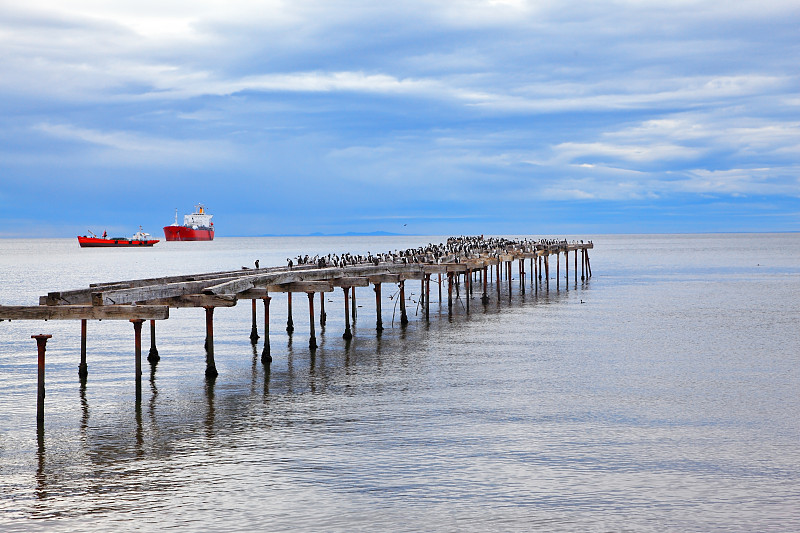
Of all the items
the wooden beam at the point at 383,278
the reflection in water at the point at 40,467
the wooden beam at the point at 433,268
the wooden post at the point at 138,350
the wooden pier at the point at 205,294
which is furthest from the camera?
the wooden beam at the point at 433,268

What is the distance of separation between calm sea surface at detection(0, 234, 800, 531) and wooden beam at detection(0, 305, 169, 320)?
2159 millimetres

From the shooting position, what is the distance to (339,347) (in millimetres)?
29156

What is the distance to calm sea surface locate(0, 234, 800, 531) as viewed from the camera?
11828 millimetres

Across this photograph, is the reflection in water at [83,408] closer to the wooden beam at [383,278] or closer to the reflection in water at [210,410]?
the reflection in water at [210,410]

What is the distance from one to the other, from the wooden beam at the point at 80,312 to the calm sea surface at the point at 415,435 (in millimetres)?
2159

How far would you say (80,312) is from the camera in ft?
56.9

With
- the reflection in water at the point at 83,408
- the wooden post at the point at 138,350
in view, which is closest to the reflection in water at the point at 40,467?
the reflection in water at the point at 83,408

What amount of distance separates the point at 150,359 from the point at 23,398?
19.5 ft

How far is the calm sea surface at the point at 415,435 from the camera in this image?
1183 centimetres

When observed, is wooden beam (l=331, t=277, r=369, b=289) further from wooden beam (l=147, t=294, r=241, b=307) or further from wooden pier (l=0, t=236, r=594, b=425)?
wooden beam (l=147, t=294, r=241, b=307)

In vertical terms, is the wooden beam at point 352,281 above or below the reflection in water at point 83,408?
above

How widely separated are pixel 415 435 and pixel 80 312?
731 centimetres

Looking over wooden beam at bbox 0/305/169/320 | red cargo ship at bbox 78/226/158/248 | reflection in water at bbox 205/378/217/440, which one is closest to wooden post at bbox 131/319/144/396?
wooden beam at bbox 0/305/169/320

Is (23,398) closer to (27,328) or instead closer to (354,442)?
(354,442)
